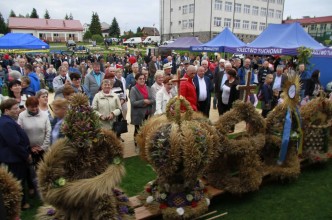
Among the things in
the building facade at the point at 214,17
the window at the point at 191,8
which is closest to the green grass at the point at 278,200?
the building facade at the point at 214,17

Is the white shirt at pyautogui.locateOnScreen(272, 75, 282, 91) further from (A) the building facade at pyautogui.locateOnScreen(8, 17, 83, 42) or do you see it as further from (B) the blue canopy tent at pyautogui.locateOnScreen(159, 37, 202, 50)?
(A) the building facade at pyautogui.locateOnScreen(8, 17, 83, 42)

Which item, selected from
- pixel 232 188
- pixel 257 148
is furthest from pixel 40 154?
pixel 257 148

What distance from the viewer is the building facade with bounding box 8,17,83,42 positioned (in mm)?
75125

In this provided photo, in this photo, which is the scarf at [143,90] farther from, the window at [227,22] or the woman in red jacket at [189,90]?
the window at [227,22]

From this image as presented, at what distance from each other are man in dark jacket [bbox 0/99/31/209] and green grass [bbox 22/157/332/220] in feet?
2.77

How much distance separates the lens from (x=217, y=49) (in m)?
15.8

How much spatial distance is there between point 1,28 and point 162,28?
4455 cm

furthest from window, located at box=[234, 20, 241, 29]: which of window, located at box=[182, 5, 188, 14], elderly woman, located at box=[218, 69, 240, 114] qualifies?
elderly woman, located at box=[218, 69, 240, 114]

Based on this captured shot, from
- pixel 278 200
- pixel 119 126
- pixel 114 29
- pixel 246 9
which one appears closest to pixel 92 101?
pixel 119 126

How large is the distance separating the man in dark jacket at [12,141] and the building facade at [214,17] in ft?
178

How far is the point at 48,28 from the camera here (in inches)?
3118

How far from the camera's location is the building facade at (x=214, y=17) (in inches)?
2167

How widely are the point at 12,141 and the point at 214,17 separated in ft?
182

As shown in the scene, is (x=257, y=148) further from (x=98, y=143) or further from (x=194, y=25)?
(x=194, y=25)
